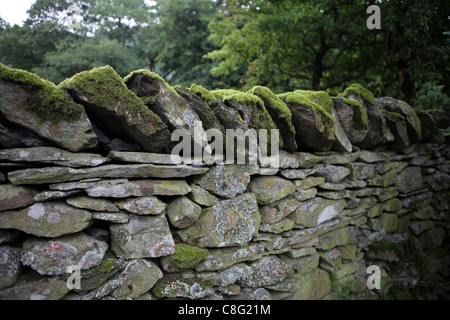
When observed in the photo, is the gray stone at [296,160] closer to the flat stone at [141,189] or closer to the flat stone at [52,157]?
the flat stone at [141,189]

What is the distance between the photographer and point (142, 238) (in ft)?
7.32

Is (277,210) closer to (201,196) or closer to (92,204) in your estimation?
(201,196)

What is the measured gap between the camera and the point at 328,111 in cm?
343

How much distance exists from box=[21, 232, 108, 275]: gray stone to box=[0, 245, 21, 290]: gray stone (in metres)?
0.05

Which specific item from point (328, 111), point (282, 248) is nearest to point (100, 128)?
point (282, 248)

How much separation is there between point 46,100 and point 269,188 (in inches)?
85.7

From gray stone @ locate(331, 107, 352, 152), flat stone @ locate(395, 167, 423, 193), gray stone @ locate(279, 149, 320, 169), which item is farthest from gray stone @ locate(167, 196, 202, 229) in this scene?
flat stone @ locate(395, 167, 423, 193)

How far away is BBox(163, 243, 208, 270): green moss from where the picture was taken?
2342 millimetres

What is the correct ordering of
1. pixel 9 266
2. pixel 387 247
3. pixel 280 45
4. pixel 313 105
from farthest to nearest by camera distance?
1. pixel 280 45
2. pixel 387 247
3. pixel 313 105
4. pixel 9 266

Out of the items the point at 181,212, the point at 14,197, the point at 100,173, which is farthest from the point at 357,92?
the point at 14,197

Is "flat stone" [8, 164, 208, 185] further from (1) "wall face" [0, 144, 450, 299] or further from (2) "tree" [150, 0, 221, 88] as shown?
(2) "tree" [150, 0, 221, 88]

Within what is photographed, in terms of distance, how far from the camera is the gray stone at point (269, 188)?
2951 millimetres

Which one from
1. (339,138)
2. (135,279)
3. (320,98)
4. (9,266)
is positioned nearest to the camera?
(9,266)
